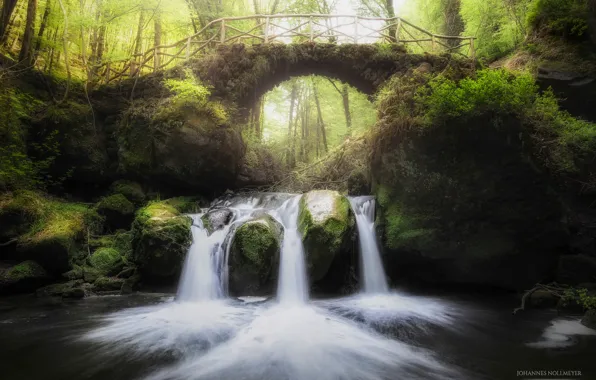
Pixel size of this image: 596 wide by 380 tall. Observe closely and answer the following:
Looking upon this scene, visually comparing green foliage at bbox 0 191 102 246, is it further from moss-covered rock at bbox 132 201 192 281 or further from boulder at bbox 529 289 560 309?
boulder at bbox 529 289 560 309

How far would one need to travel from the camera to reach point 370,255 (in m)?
8.30

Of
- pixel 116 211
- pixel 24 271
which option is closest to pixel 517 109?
pixel 116 211

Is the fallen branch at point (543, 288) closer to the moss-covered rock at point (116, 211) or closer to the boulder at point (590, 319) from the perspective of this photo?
the boulder at point (590, 319)

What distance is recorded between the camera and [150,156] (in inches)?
425

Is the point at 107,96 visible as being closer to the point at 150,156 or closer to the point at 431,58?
the point at 150,156

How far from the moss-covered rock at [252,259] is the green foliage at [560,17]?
10769 mm

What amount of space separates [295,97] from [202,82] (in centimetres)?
1216

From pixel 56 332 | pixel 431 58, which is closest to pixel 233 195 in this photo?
pixel 56 332

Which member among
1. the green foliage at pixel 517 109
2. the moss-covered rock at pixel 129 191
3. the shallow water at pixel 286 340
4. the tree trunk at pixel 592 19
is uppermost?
the tree trunk at pixel 592 19

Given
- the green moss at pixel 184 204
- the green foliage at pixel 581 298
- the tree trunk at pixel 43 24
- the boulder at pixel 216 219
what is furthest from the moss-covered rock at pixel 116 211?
the green foliage at pixel 581 298

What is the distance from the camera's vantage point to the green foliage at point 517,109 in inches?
283

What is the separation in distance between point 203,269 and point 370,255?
4.07m

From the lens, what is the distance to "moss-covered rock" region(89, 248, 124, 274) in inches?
331

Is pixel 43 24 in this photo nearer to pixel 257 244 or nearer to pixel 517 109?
pixel 257 244
